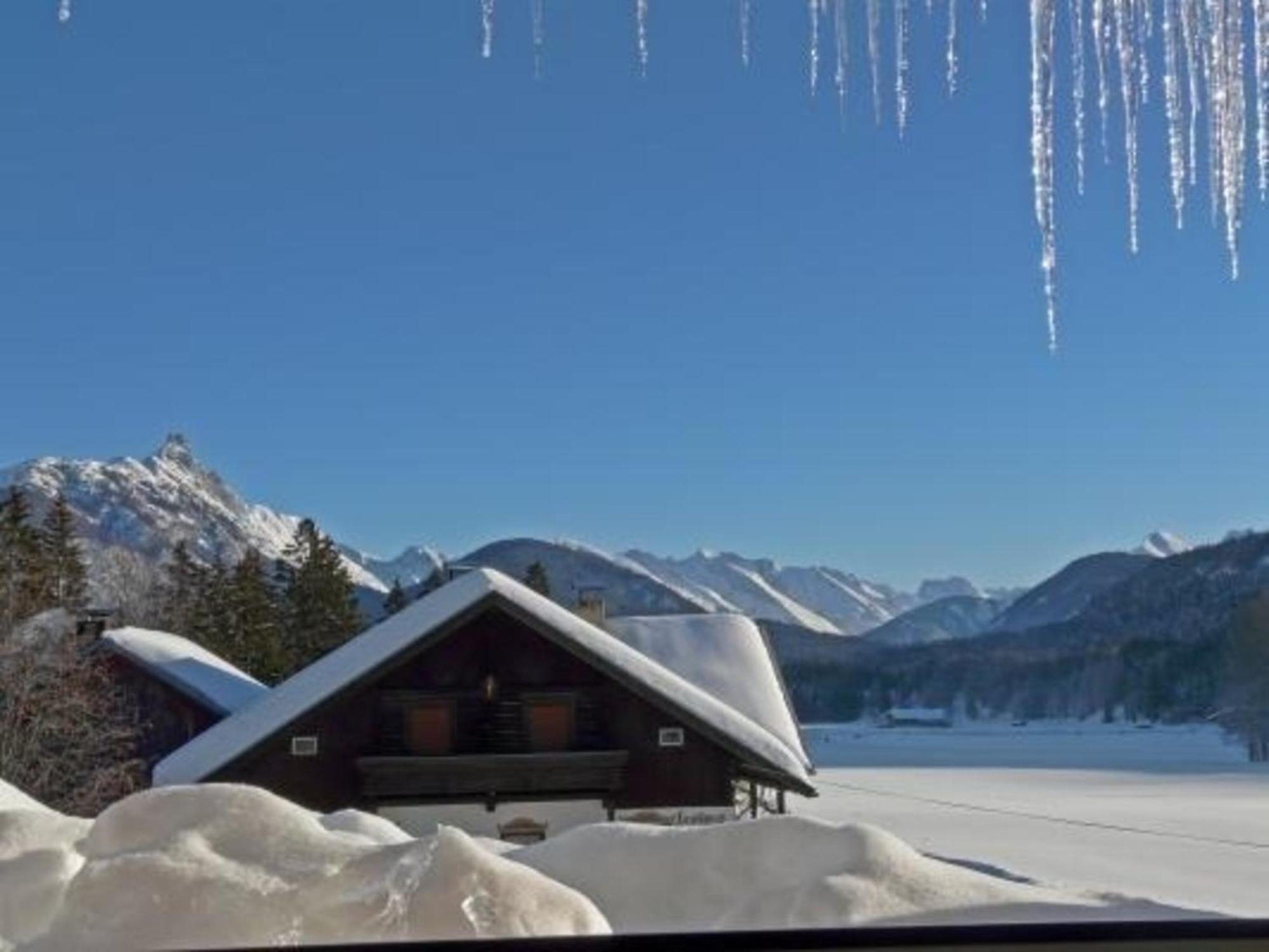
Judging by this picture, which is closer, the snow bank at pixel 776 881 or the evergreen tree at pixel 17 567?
the snow bank at pixel 776 881

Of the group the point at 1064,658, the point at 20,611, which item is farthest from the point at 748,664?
the point at 1064,658

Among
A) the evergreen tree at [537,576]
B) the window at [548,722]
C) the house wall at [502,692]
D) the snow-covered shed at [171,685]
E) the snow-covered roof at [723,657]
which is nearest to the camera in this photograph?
the house wall at [502,692]

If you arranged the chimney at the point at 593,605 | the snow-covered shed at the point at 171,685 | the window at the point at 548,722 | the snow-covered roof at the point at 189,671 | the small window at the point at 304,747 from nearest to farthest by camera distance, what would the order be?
1. the small window at the point at 304,747
2. the window at the point at 548,722
3. the chimney at the point at 593,605
4. the snow-covered roof at the point at 189,671
5. the snow-covered shed at the point at 171,685

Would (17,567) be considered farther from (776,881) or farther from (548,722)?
(776,881)

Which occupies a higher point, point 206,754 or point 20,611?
point 20,611

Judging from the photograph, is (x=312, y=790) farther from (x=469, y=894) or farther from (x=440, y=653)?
(x=469, y=894)

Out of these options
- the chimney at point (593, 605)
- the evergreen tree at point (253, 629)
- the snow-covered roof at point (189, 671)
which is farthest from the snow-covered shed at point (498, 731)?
the evergreen tree at point (253, 629)

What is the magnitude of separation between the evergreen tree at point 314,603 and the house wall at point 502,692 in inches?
422

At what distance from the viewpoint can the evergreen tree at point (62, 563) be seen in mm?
19266

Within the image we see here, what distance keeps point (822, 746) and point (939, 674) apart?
650 centimetres

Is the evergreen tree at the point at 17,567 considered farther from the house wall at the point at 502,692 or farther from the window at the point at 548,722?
the window at the point at 548,722

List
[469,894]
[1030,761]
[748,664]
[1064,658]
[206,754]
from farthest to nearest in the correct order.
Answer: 1. [1064,658]
2. [1030,761]
3. [748,664]
4. [206,754]
5. [469,894]

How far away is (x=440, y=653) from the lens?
41.4 ft

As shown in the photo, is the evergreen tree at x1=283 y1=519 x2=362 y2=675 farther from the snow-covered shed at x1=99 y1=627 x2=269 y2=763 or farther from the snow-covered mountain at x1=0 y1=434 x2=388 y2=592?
the snow-covered mountain at x1=0 y1=434 x2=388 y2=592
